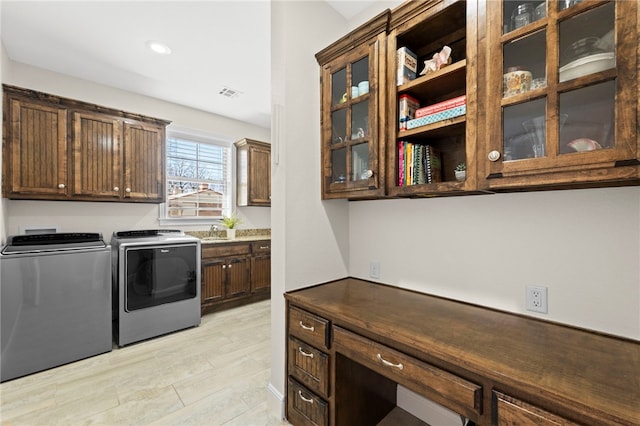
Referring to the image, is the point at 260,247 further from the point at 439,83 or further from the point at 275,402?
the point at 439,83

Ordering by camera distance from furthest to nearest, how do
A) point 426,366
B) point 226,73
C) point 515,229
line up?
1. point 226,73
2. point 515,229
3. point 426,366

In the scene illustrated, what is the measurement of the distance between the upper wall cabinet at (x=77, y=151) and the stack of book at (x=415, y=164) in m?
3.05

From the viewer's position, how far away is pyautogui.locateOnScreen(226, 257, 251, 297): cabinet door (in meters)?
3.73

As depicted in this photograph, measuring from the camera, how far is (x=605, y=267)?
1.14 m

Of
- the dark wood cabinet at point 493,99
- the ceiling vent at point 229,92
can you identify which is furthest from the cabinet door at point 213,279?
the dark wood cabinet at point 493,99

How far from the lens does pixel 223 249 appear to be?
368cm

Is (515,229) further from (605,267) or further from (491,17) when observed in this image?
(491,17)

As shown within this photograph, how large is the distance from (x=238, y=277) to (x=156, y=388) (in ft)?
5.89

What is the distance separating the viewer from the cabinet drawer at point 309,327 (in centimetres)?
147

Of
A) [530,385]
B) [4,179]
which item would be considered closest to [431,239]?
[530,385]

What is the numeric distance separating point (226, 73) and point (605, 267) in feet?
11.3

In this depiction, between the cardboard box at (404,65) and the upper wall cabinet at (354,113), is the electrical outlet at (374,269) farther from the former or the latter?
the cardboard box at (404,65)

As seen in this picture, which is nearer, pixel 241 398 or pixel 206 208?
pixel 241 398

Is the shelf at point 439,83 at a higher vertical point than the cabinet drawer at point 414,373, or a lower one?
higher
